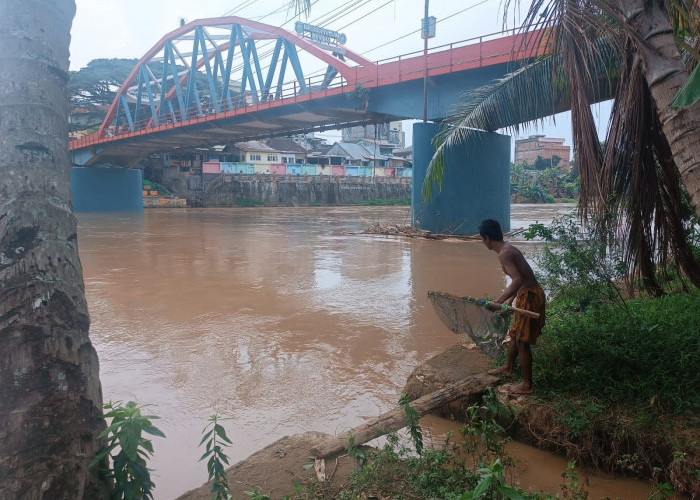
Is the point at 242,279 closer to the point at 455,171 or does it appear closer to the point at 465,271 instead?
the point at 465,271

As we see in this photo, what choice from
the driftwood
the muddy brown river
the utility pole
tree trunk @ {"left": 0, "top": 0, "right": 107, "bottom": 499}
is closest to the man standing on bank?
the driftwood

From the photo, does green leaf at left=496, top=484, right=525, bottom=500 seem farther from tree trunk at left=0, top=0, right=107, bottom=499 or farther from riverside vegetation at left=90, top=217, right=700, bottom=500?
tree trunk at left=0, top=0, right=107, bottom=499

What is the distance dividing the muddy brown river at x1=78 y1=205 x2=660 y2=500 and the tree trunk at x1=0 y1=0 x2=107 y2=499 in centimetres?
60

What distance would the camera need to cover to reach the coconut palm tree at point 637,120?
3070 mm

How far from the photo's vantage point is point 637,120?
365 centimetres

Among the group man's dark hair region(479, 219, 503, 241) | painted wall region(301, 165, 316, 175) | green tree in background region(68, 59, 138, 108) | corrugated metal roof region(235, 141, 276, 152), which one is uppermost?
green tree in background region(68, 59, 138, 108)

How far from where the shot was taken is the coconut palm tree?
3.07 m

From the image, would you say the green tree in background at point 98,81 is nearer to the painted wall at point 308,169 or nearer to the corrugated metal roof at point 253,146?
the corrugated metal roof at point 253,146

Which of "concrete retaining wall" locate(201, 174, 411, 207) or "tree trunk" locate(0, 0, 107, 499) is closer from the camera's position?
"tree trunk" locate(0, 0, 107, 499)

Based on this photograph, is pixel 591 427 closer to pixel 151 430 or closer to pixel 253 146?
pixel 151 430

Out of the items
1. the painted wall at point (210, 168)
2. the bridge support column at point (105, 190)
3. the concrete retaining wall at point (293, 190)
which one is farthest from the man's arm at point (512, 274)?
the painted wall at point (210, 168)

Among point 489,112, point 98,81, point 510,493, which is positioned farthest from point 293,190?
point 510,493

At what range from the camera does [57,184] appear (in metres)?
2.03

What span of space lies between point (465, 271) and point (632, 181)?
7240mm
